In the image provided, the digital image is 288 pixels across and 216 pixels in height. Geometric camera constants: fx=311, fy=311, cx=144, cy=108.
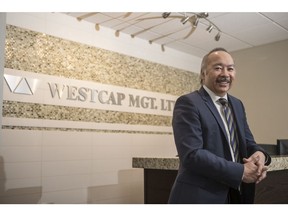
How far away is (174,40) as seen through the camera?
513cm

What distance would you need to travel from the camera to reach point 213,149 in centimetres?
154

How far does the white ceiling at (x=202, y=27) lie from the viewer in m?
4.20

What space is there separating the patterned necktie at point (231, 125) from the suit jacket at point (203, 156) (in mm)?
29

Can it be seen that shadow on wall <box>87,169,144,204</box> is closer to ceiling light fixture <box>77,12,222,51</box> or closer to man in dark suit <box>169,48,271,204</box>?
ceiling light fixture <box>77,12,222,51</box>

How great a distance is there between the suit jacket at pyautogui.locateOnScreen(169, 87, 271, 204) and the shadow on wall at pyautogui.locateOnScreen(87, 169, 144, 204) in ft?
9.07

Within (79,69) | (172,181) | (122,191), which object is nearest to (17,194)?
(122,191)

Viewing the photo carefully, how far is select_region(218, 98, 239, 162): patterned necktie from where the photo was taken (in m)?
1.63

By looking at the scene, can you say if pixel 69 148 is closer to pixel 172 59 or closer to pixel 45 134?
pixel 45 134

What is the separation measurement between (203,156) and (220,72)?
0.48 metres

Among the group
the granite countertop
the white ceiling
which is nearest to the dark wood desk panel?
the granite countertop

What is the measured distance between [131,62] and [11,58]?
1.84 metres

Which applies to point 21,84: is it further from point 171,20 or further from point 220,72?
point 220,72

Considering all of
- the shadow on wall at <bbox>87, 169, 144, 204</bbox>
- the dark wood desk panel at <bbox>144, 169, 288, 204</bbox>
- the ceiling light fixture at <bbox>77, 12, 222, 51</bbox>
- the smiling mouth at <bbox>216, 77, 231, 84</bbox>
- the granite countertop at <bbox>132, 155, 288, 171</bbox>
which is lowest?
the shadow on wall at <bbox>87, 169, 144, 204</bbox>

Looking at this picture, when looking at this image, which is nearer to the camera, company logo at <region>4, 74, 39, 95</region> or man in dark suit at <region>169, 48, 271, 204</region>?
man in dark suit at <region>169, 48, 271, 204</region>
